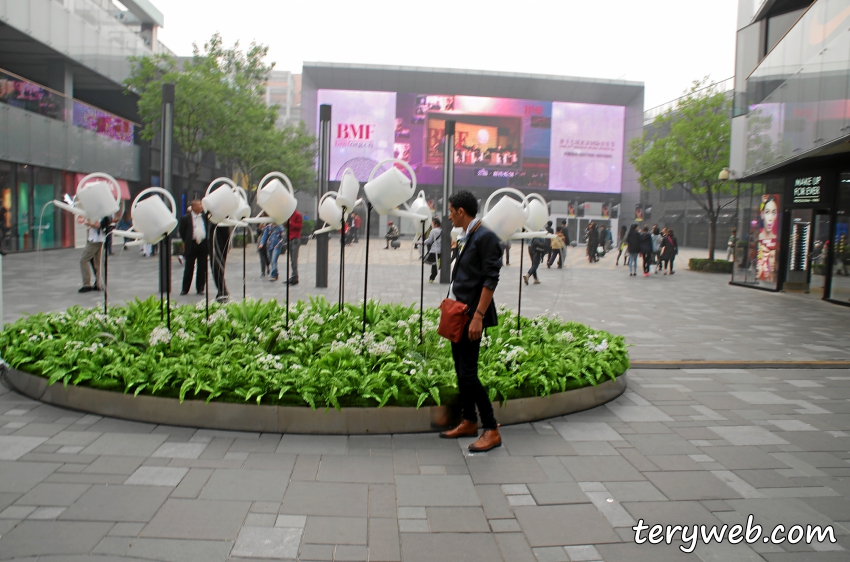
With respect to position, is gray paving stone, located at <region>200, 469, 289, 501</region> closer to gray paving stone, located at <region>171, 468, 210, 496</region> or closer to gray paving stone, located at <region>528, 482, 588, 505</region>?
gray paving stone, located at <region>171, 468, 210, 496</region>

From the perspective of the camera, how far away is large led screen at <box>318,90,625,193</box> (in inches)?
1967

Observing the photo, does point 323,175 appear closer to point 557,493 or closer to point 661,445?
point 661,445

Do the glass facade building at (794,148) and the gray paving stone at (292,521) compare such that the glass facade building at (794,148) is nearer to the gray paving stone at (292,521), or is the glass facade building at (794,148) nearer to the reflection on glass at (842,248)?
the reflection on glass at (842,248)

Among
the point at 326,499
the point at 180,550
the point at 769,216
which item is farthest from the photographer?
the point at 769,216

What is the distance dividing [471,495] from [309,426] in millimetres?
1479

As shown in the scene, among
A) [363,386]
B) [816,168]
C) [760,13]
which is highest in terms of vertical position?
[760,13]

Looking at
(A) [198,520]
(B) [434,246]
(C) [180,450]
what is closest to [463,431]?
(C) [180,450]

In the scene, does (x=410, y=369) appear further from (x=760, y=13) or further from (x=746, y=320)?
(x=760, y=13)

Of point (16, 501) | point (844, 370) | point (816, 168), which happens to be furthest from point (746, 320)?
point (16, 501)

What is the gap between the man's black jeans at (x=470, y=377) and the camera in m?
4.64

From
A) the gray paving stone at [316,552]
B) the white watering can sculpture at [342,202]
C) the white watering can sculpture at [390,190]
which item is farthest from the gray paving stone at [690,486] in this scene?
the white watering can sculpture at [342,202]

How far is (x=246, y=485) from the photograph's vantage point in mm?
3969

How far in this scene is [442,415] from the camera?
5066mm

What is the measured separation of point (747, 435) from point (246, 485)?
364 centimetres
